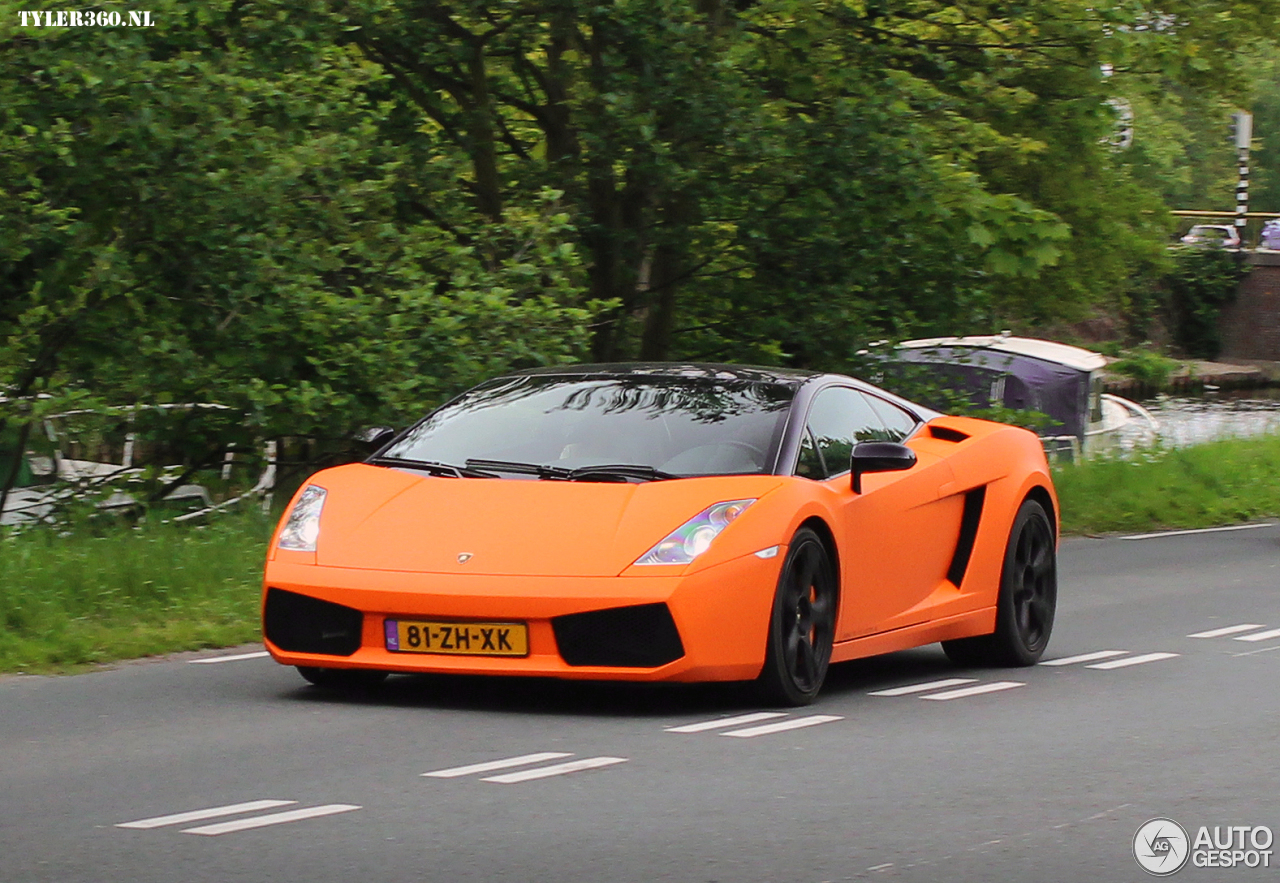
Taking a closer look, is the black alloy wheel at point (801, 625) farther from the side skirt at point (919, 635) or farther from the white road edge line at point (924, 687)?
the white road edge line at point (924, 687)

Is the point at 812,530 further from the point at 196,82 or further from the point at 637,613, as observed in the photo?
the point at 196,82

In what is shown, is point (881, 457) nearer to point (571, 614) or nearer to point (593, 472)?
point (593, 472)

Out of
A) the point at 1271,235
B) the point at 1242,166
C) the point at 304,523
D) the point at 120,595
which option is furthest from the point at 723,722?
the point at 1271,235

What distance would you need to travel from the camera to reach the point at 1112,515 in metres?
19.4

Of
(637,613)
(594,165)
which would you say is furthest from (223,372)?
(637,613)

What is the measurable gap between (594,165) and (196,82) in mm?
4834

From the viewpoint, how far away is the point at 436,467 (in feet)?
27.4

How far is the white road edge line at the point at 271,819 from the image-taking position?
18.5 feet

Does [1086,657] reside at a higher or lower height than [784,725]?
lower

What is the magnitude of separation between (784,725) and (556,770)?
1265 millimetres

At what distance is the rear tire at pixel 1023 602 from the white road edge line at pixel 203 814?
4.48 meters

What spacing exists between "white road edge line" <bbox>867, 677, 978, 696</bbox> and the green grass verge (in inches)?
375

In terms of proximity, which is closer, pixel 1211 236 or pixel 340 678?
pixel 340 678

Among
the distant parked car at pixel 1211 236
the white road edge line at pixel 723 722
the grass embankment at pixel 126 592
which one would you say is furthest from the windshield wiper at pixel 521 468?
the distant parked car at pixel 1211 236
